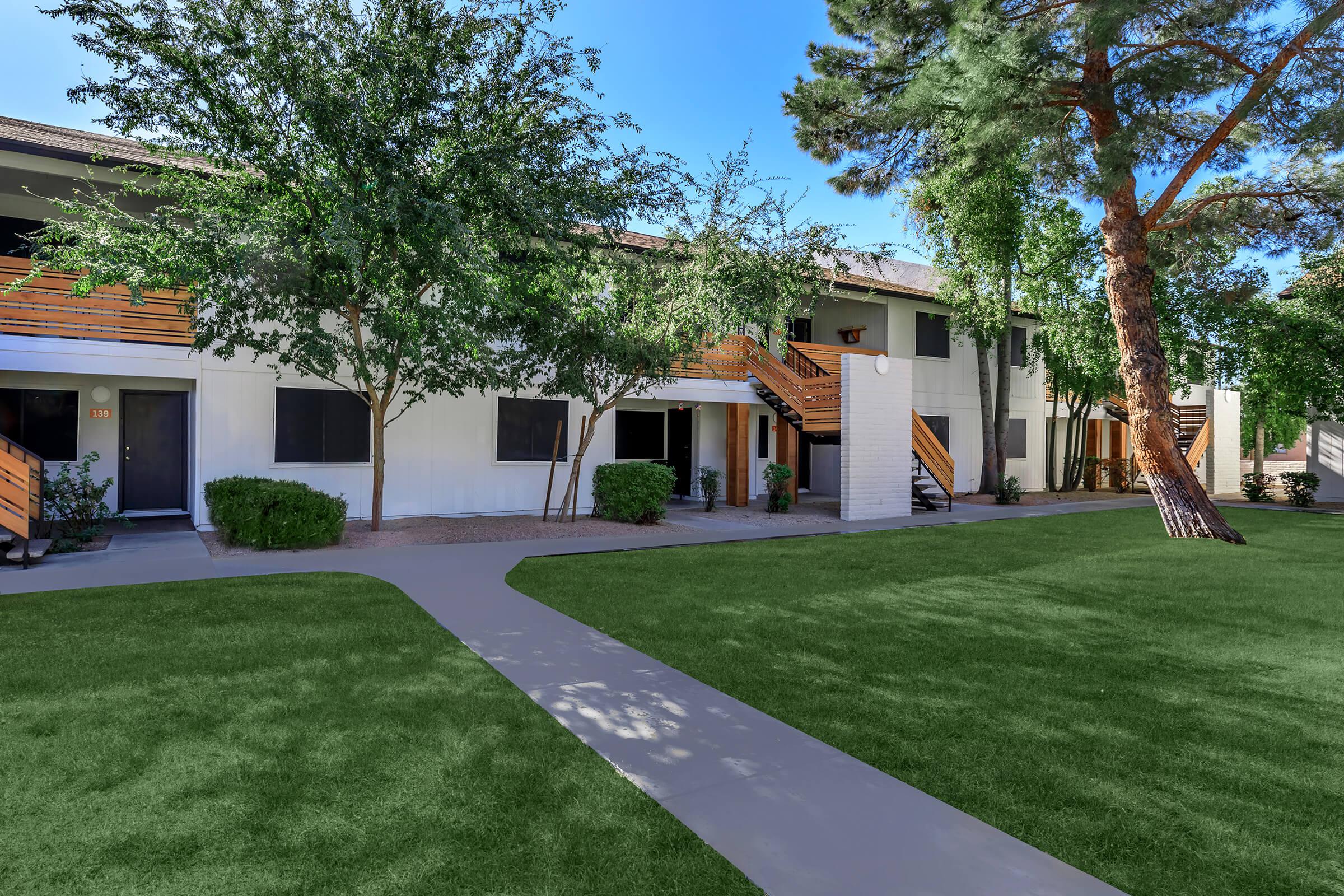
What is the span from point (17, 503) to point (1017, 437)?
77.4ft

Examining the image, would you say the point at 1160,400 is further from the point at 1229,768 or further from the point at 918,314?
the point at 1229,768

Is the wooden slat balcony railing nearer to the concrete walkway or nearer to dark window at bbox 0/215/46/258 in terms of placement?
dark window at bbox 0/215/46/258

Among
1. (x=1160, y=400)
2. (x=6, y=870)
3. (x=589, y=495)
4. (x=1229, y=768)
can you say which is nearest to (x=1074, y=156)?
(x=1160, y=400)

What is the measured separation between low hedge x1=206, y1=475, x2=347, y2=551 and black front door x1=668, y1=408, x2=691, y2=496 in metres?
9.31

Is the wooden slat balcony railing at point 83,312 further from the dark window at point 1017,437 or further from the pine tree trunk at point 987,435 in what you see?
the dark window at point 1017,437

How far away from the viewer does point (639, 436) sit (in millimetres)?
18062

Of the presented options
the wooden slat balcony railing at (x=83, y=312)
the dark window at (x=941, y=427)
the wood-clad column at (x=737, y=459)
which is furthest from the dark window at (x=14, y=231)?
the dark window at (x=941, y=427)

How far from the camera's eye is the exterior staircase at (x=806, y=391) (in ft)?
53.2

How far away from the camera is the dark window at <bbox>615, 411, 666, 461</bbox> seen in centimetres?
1775

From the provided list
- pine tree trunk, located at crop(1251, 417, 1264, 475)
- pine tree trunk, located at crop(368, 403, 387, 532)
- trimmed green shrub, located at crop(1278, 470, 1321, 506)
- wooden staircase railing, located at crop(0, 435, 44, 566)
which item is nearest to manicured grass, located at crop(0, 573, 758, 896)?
wooden staircase railing, located at crop(0, 435, 44, 566)

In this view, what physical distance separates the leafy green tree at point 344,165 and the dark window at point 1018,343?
16844 mm

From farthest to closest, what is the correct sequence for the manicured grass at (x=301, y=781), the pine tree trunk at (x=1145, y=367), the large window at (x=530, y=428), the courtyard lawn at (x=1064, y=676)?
the large window at (x=530, y=428) < the pine tree trunk at (x=1145, y=367) < the courtyard lawn at (x=1064, y=676) < the manicured grass at (x=301, y=781)

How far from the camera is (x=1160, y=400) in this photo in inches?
518

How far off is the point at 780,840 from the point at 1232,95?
13.6 metres
